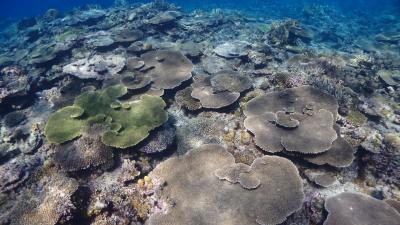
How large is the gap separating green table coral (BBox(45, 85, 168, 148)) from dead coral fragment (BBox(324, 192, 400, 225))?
4.16 metres

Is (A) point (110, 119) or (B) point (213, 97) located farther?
(B) point (213, 97)

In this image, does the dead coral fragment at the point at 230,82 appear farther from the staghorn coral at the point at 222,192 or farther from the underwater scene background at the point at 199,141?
the staghorn coral at the point at 222,192

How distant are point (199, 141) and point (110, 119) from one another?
2325 millimetres

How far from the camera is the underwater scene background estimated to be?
514 cm

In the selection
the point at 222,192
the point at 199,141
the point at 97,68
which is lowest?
the point at 199,141

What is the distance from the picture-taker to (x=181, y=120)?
800cm

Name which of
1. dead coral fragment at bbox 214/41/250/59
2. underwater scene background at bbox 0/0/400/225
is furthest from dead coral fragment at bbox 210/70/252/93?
dead coral fragment at bbox 214/41/250/59

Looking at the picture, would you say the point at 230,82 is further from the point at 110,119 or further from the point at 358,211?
the point at 358,211

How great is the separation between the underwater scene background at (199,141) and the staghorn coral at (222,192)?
0.02 m

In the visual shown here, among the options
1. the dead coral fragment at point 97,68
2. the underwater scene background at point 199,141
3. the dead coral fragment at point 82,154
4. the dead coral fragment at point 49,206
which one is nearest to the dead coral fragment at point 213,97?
the underwater scene background at point 199,141

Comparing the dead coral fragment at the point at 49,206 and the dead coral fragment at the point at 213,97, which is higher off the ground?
the dead coral fragment at the point at 213,97

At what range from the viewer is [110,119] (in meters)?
6.98

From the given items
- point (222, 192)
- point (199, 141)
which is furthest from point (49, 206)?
point (199, 141)

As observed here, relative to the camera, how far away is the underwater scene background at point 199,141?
16.9 ft
